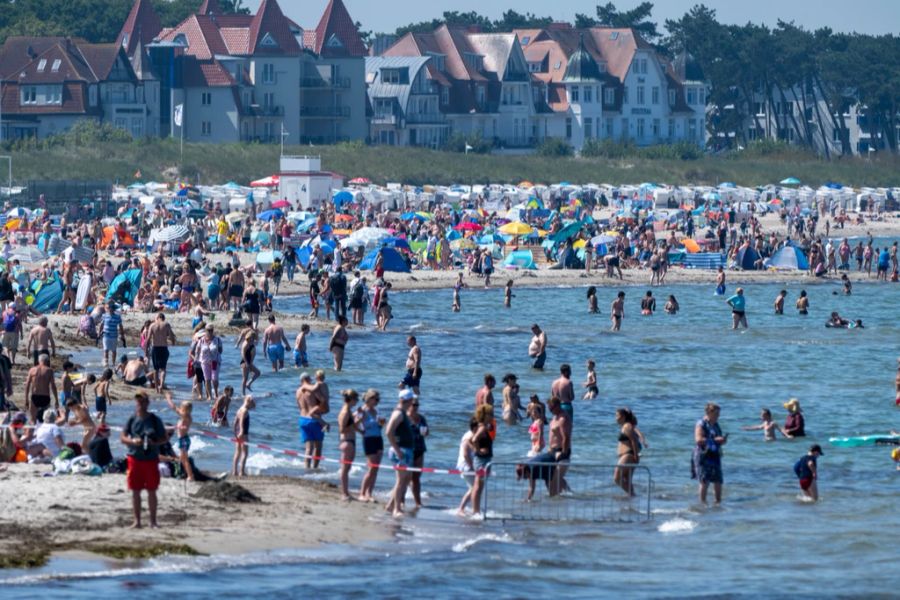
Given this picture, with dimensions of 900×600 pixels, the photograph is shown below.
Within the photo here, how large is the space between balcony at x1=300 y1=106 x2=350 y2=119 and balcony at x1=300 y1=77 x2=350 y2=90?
1233 mm

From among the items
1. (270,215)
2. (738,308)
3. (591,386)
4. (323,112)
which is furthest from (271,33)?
(591,386)

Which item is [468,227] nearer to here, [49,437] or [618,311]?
[618,311]

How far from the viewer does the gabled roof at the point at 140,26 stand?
10262 centimetres

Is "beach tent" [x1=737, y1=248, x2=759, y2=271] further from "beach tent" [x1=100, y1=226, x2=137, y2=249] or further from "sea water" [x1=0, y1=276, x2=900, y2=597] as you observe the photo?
"beach tent" [x1=100, y1=226, x2=137, y2=249]

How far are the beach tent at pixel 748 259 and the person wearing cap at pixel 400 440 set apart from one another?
40954 millimetres

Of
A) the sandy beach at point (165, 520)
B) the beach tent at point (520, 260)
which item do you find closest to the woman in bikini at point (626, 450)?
the sandy beach at point (165, 520)

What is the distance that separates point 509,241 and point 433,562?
4659cm

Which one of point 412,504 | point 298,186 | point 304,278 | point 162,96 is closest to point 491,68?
point 162,96

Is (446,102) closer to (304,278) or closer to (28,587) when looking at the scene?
(304,278)

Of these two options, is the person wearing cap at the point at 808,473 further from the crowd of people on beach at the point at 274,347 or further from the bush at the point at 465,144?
the bush at the point at 465,144

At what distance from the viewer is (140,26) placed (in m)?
104

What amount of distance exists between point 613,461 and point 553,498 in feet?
12.7

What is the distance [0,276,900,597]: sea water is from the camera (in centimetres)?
1466

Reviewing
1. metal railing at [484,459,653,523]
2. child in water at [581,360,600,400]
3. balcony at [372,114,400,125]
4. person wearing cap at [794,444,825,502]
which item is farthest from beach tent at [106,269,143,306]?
balcony at [372,114,400,125]
